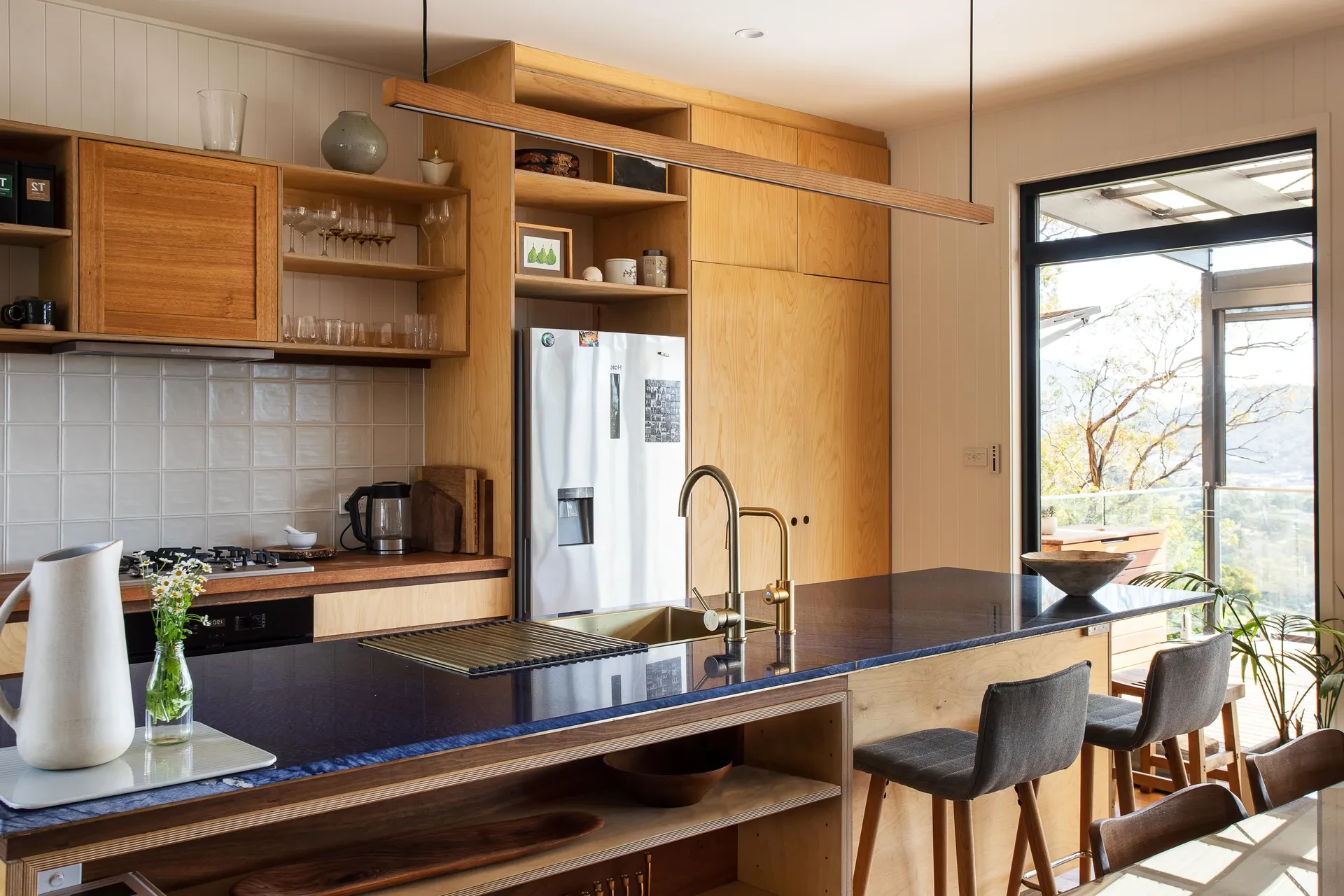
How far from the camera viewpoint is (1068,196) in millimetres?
4793

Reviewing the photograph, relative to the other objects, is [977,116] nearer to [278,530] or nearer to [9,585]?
[278,530]

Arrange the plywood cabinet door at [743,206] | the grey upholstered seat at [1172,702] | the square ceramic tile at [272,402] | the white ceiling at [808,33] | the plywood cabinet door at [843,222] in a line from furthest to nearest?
the plywood cabinet door at [843,222]
the plywood cabinet door at [743,206]
the square ceramic tile at [272,402]
the white ceiling at [808,33]
the grey upholstered seat at [1172,702]

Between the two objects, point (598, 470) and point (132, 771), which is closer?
point (132, 771)

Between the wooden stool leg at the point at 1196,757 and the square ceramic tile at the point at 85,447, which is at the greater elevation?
the square ceramic tile at the point at 85,447

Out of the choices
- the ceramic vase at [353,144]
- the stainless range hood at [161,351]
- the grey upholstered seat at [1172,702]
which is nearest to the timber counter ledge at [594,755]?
the grey upholstered seat at [1172,702]

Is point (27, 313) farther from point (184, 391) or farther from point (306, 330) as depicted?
point (306, 330)

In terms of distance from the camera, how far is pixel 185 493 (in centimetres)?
390

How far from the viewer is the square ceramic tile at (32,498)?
3.56 m

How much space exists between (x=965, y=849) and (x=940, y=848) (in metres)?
0.19

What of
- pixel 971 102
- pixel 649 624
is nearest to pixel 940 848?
pixel 649 624

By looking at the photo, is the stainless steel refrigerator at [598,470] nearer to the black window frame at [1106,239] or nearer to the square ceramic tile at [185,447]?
the square ceramic tile at [185,447]

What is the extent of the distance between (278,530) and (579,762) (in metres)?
2.29

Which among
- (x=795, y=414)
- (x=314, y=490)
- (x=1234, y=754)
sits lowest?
(x=1234, y=754)

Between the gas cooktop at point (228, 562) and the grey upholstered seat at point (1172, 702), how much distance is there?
2.34m
